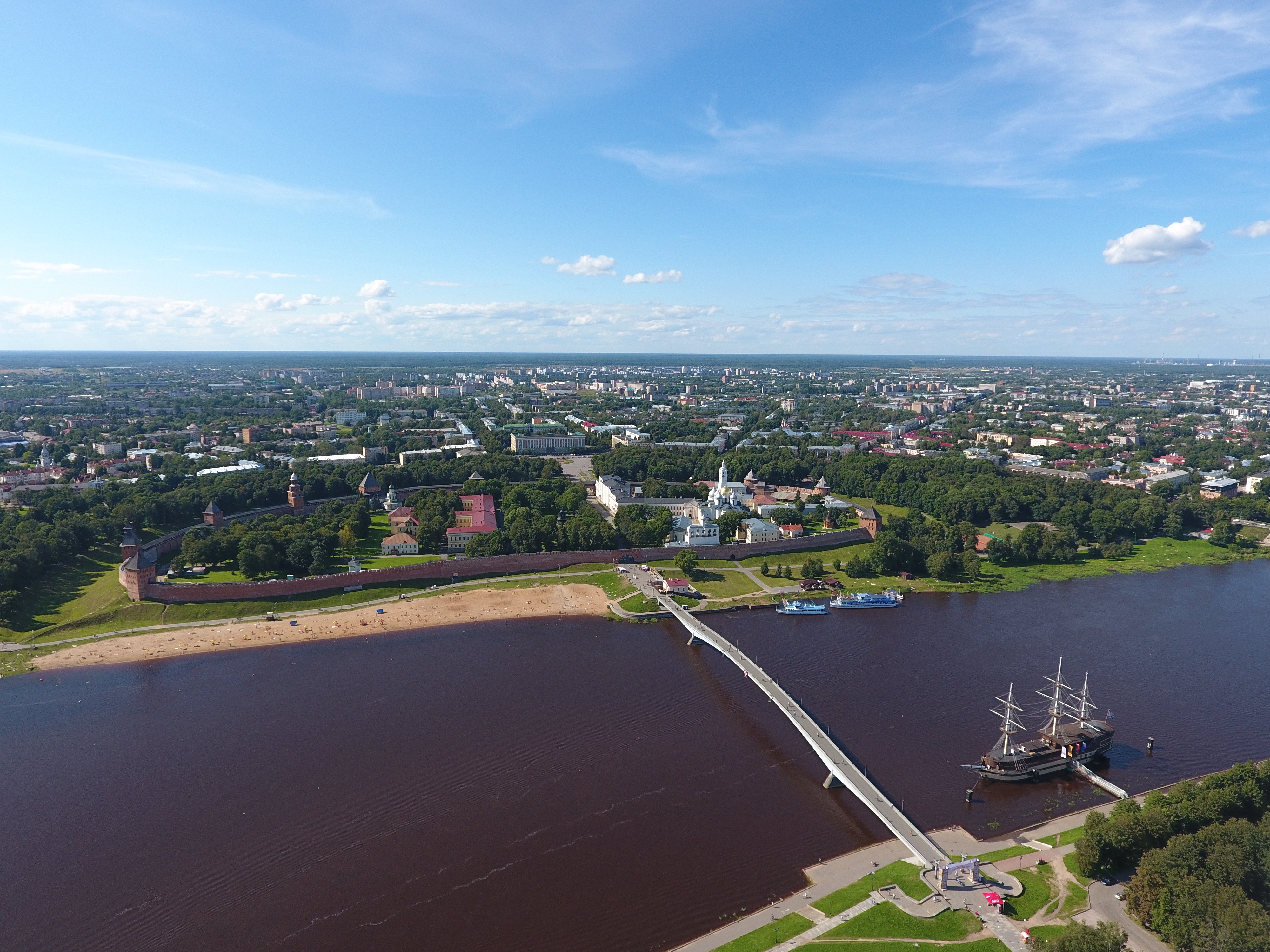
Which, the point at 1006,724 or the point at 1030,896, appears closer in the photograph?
the point at 1030,896

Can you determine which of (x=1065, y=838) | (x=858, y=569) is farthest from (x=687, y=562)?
(x=1065, y=838)

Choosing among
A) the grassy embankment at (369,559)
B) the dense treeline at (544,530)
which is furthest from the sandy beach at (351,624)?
the dense treeline at (544,530)

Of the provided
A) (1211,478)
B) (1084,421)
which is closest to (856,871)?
(1211,478)

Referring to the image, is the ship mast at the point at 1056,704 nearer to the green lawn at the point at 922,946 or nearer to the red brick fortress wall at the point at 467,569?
the green lawn at the point at 922,946

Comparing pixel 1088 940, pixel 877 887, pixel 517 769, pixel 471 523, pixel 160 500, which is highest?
pixel 160 500

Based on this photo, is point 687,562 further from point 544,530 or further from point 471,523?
point 471,523

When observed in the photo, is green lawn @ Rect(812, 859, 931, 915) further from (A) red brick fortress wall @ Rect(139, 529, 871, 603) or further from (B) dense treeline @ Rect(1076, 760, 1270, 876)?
(A) red brick fortress wall @ Rect(139, 529, 871, 603)
